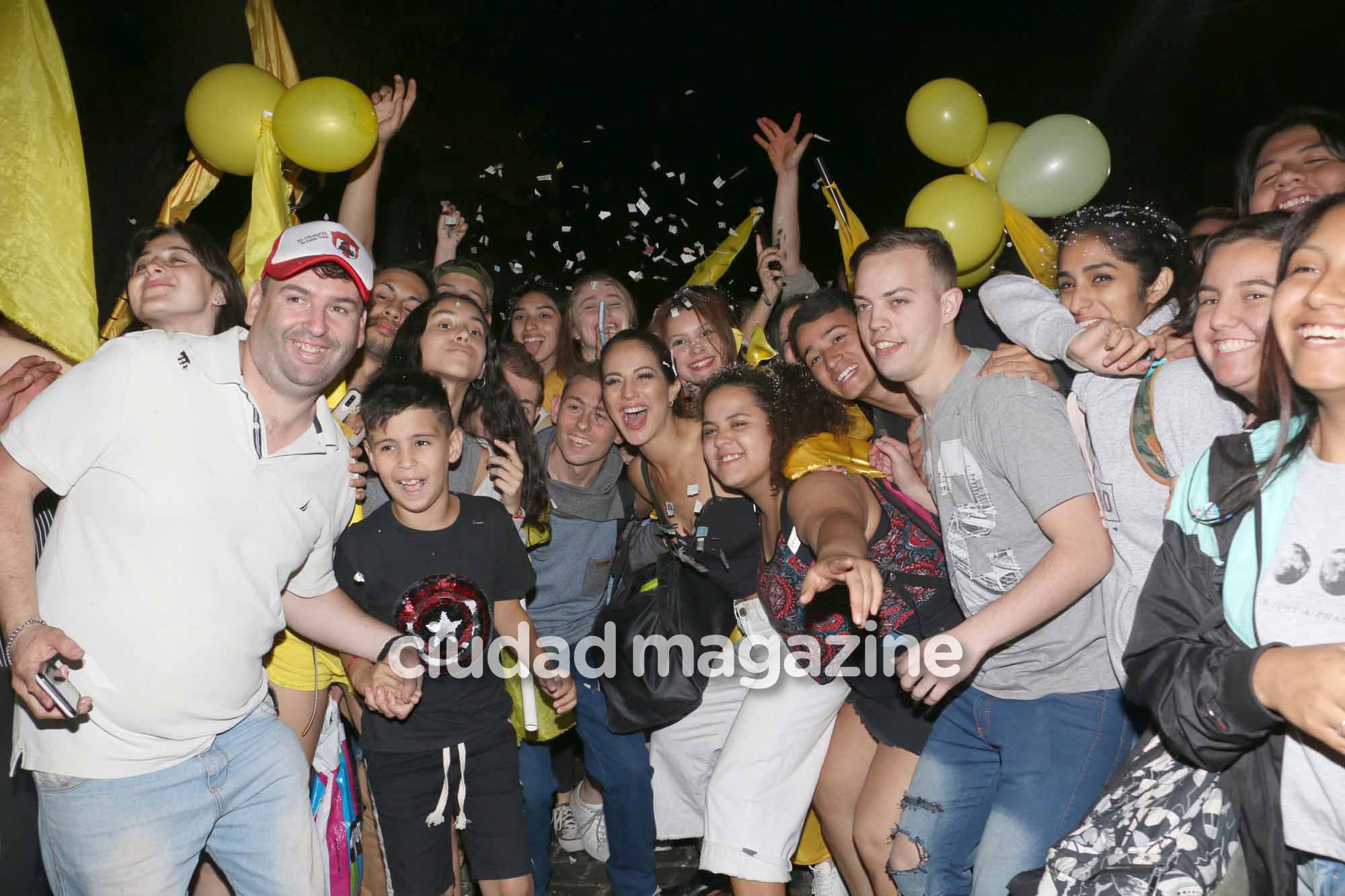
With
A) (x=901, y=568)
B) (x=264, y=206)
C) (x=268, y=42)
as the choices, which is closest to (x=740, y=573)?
(x=901, y=568)

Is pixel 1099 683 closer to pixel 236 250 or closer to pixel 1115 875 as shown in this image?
pixel 1115 875

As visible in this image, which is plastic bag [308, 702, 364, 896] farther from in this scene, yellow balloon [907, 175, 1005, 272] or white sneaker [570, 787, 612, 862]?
yellow balloon [907, 175, 1005, 272]

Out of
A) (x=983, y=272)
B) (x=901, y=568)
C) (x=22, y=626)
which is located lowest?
(x=22, y=626)

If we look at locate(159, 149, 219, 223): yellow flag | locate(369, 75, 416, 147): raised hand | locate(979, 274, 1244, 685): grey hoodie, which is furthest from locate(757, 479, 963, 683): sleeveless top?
locate(159, 149, 219, 223): yellow flag

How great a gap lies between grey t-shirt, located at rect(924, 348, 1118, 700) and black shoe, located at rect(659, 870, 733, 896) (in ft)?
5.88

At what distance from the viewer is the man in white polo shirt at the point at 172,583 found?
2461mm

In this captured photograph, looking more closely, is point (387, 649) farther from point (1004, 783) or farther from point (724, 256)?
point (724, 256)

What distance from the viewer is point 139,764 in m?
2.51

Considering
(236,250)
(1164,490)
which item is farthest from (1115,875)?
(236,250)

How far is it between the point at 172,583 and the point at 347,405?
1.39 metres

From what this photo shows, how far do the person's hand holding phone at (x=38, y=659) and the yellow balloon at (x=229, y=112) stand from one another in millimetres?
Answer: 2366

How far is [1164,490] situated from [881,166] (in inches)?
247

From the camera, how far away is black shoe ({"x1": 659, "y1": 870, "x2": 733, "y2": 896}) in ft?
13.1

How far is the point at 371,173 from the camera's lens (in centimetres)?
450
